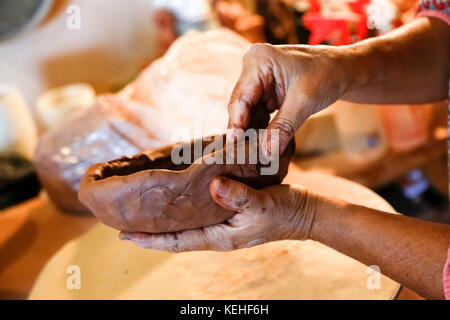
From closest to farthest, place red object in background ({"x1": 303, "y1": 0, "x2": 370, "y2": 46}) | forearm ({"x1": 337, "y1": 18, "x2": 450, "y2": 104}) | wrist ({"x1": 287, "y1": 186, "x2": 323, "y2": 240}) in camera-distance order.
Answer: wrist ({"x1": 287, "y1": 186, "x2": 323, "y2": 240}) → forearm ({"x1": 337, "y1": 18, "x2": 450, "y2": 104}) → red object in background ({"x1": 303, "y1": 0, "x2": 370, "y2": 46})

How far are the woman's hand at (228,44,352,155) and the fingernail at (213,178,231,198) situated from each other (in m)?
0.17

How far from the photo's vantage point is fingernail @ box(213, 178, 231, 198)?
88 centimetres

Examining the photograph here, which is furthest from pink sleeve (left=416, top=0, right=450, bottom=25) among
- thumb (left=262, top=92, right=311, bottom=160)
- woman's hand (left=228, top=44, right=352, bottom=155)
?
thumb (left=262, top=92, right=311, bottom=160)

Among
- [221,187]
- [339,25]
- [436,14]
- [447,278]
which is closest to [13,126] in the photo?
[339,25]

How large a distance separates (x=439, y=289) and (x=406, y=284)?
7 cm

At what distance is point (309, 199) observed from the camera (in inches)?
39.5

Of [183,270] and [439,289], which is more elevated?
[439,289]

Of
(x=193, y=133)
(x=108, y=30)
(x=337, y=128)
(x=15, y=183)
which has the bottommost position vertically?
(x=15, y=183)

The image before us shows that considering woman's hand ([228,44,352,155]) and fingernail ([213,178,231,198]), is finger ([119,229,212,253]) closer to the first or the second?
fingernail ([213,178,231,198])

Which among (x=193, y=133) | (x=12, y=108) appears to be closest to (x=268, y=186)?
(x=193, y=133)

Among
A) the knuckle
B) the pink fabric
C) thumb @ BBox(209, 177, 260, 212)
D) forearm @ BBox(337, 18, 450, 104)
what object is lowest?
thumb @ BBox(209, 177, 260, 212)

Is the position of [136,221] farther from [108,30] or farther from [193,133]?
[108,30]

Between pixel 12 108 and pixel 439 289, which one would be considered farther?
pixel 12 108

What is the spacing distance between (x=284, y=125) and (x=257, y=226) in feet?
0.69
